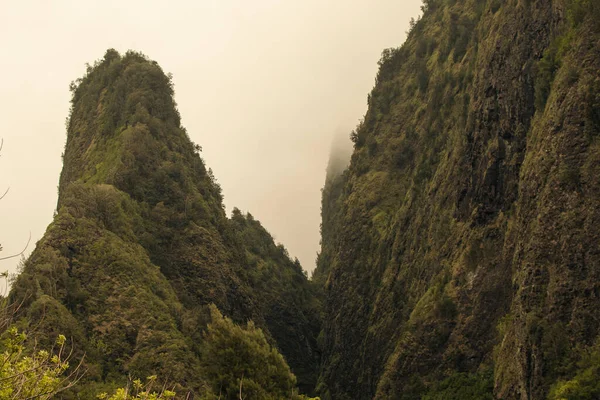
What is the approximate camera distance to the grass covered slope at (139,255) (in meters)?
50.5

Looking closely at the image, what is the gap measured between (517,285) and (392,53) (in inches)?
2148

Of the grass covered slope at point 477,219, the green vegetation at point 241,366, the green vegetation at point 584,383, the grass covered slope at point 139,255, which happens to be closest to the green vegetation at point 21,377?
the grass covered slope at point 139,255

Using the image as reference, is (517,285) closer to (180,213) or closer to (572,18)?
(572,18)

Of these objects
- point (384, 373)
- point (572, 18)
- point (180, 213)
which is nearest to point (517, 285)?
point (572, 18)

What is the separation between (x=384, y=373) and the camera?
55.9 metres

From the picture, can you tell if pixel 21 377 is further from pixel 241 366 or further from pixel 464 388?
pixel 464 388

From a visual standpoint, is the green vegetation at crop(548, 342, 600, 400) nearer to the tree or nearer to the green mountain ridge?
the green mountain ridge

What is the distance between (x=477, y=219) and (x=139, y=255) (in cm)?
2669

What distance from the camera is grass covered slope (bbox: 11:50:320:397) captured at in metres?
50.5

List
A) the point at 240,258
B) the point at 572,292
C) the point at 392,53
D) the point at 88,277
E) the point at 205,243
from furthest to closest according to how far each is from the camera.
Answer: the point at 392,53 < the point at 240,258 < the point at 205,243 < the point at 88,277 < the point at 572,292

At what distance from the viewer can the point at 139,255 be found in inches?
2377

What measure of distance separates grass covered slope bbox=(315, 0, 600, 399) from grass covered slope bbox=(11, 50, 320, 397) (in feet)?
39.7

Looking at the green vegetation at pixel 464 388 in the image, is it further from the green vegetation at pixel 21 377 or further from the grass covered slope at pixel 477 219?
the green vegetation at pixel 21 377

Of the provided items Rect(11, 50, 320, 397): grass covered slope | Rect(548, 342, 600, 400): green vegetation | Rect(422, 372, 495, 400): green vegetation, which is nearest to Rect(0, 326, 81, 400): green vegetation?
Rect(11, 50, 320, 397): grass covered slope
